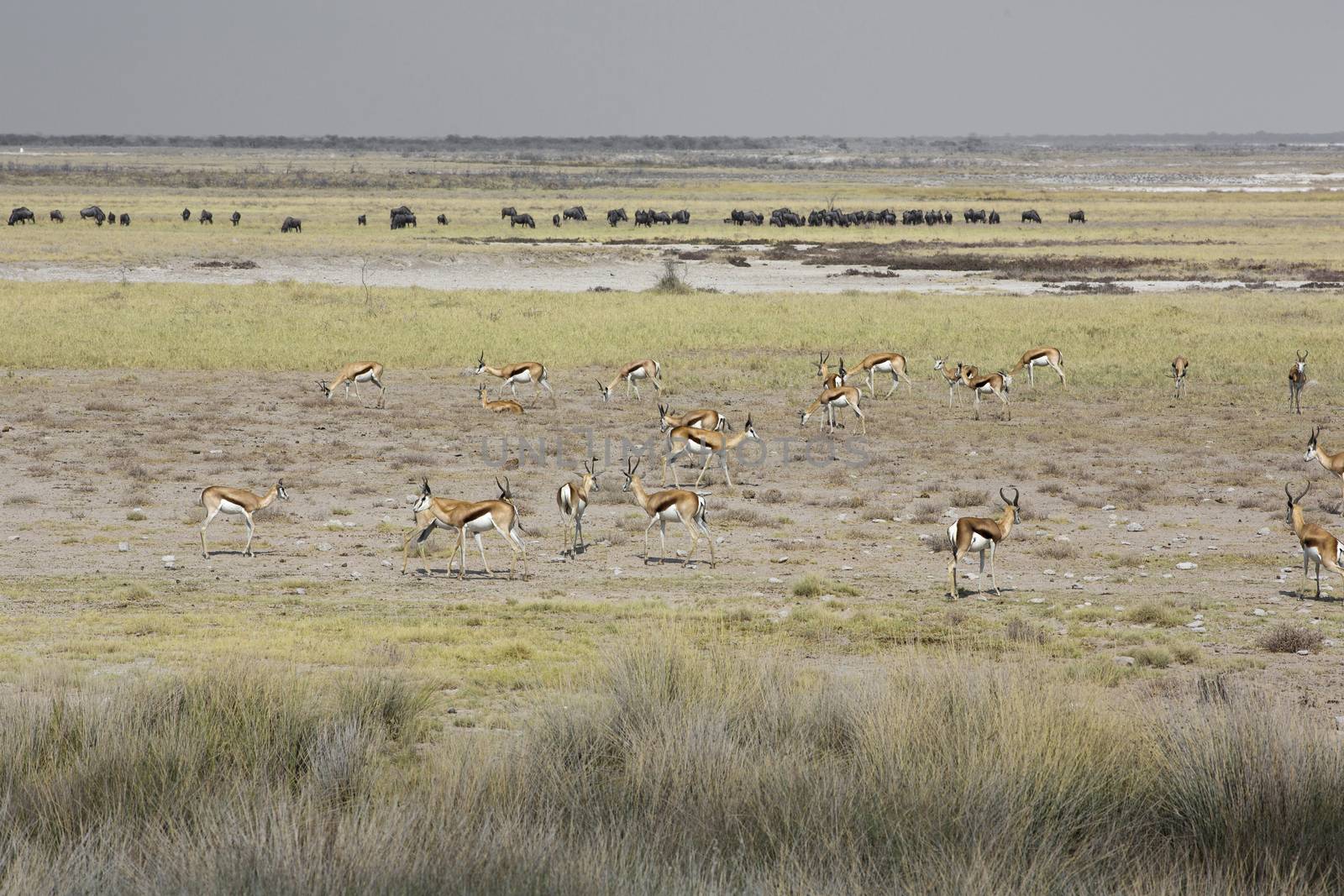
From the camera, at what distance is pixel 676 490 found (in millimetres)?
14875

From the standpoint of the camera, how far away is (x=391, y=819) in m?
5.93

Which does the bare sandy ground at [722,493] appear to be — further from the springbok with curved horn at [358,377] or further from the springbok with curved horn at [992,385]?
the springbok with curved horn at [992,385]

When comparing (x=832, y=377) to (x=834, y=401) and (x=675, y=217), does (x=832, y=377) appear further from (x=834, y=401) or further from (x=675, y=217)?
(x=675, y=217)

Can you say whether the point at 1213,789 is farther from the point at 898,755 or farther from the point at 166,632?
the point at 166,632

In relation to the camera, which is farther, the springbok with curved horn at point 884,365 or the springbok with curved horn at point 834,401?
the springbok with curved horn at point 884,365

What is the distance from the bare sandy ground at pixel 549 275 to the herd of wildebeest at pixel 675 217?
20.8m

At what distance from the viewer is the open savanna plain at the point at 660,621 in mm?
6223

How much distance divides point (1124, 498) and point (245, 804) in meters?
14.3

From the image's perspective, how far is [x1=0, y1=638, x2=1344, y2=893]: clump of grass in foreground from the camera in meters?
5.70

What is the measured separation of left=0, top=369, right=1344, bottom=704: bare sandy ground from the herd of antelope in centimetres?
29

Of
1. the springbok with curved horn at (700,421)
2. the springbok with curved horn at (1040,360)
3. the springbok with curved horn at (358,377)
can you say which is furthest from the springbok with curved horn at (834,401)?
the springbok with curved horn at (358,377)

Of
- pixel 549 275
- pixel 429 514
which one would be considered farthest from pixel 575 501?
pixel 549 275

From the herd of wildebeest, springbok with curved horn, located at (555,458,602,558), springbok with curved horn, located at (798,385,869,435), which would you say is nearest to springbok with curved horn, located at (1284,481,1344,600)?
springbok with curved horn, located at (555,458,602,558)

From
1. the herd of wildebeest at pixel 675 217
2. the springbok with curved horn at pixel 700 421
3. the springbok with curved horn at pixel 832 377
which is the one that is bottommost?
the springbok with curved horn at pixel 700 421
